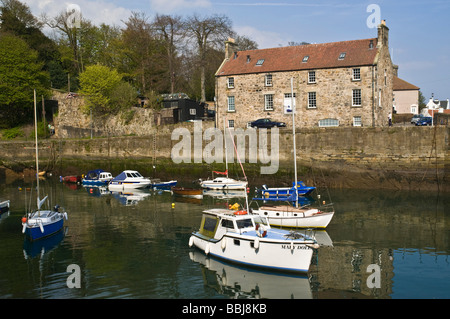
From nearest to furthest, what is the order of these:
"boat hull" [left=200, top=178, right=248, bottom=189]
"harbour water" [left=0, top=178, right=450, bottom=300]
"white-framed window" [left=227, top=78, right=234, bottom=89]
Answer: "harbour water" [left=0, top=178, right=450, bottom=300] → "boat hull" [left=200, top=178, right=248, bottom=189] → "white-framed window" [left=227, top=78, right=234, bottom=89]

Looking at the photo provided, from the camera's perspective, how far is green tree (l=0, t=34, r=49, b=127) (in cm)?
5128

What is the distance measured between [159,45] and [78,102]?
12845 millimetres

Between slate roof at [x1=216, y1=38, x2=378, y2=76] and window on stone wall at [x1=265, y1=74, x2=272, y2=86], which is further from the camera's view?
window on stone wall at [x1=265, y1=74, x2=272, y2=86]

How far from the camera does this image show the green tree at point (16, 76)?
5128 centimetres

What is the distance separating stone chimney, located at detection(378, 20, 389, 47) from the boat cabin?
27.4m

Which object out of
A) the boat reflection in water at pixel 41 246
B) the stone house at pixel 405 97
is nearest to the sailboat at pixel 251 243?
the boat reflection in water at pixel 41 246

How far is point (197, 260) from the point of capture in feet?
54.3

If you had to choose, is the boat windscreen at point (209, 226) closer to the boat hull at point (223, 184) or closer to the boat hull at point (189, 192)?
the boat hull at point (189, 192)

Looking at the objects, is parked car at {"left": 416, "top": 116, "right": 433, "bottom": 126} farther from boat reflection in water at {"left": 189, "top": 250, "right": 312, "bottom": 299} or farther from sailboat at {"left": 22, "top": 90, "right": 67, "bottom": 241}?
sailboat at {"left": 22, "top": 90, "right": 67, "bottom": 241}

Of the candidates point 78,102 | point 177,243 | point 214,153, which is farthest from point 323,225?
point 78,102

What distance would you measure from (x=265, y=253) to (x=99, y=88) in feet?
138

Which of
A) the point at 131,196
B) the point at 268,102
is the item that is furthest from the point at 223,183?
the point at 268,102

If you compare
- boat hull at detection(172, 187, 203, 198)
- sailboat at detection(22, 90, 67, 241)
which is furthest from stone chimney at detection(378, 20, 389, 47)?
sailboat at detection(22, 90, 67, 241)
